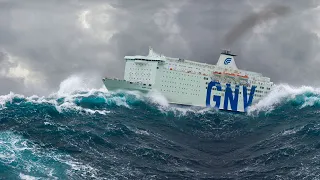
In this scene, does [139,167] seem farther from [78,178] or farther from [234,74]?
[234,74]

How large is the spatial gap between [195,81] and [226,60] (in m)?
15.8

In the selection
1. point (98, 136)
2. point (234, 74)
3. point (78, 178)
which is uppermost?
point (234, 74)

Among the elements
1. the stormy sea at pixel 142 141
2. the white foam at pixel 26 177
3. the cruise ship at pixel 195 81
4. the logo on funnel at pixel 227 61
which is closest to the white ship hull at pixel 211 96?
the cruise ship at pixel 195 81

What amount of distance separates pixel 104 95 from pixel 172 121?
19601 mm

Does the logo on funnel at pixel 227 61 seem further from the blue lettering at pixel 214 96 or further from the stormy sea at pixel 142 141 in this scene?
the stormy sea at pixel 142 141

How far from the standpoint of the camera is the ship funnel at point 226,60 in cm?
10412

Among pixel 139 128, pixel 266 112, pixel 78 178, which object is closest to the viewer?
pixel 78 178

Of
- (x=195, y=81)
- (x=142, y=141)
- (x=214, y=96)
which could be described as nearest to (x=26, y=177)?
(x=142, y=141)

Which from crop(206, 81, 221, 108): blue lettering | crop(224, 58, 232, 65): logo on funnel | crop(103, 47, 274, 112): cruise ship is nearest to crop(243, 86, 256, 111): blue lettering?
crop(103, 47, 274, 112): cruise ship

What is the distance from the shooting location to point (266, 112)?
91.6m

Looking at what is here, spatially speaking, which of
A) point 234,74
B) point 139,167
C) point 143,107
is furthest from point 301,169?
point 234,74

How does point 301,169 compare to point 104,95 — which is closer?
point 301,169

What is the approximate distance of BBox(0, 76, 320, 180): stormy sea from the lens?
4522 centimetres

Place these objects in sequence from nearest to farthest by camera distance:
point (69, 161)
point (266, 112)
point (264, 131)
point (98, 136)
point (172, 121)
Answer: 1. point (69, 161)
2. point (98, 136)
3. point (264, 131)
4. point (172, 121)
5. point (266, 112)
